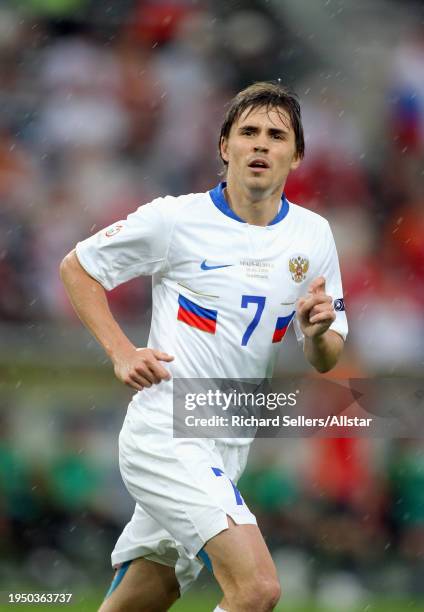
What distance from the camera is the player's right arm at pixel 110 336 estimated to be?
12.4ft

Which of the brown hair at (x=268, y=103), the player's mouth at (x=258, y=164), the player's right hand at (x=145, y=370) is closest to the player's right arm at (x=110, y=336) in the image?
the player's right hand at (x=145, y=370)

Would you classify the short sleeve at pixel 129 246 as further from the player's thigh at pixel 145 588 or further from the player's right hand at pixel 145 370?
the player's thigh at pixel 145 588

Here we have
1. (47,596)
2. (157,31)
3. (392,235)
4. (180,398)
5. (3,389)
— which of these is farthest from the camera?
(157,31)

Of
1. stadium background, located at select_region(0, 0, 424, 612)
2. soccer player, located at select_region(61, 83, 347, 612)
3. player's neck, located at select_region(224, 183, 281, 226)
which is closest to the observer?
soccer player, located at select_region(61, 83, 347, 612)

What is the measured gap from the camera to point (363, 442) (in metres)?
7.14

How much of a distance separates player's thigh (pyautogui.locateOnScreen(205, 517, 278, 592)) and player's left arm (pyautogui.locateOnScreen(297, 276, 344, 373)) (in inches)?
27.3

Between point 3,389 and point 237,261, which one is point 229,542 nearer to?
point 237,261

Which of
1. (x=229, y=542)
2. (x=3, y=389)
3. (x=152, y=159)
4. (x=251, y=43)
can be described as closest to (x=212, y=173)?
(x=152, y=159)

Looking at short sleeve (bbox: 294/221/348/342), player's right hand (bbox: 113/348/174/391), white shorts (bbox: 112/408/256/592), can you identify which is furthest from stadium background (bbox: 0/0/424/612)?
player's right hand (bbox: 113/348/174/391)

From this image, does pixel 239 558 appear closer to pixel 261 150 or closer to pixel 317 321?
pixel 317 321

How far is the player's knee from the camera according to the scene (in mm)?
3580

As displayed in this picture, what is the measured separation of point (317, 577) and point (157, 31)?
14.3 ft

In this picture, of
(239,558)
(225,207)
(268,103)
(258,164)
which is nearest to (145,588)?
(239,558)

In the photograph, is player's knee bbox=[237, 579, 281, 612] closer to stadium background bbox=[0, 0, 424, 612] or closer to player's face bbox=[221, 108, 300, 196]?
player's face bbox=[221, 108, 300, 196]
